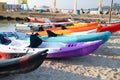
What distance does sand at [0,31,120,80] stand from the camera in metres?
7.50

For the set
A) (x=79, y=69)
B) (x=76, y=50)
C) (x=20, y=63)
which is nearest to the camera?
(x=20, y=63)

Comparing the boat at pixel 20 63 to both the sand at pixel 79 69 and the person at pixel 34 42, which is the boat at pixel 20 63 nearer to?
the sand at pixel 79 69

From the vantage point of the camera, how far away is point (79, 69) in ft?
27.5

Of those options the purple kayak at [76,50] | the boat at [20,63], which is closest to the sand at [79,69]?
the purple kayak at [76,50]

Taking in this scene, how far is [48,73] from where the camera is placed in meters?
7.84

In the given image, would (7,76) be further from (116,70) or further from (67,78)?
(116,70)

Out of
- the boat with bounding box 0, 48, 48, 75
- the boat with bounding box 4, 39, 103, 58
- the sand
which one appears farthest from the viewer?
the boat with bounding box 4, 39, 103, 58

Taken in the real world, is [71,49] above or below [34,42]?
below

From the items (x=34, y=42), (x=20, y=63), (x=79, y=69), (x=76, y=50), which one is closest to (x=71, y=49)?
(x=76, y=50)

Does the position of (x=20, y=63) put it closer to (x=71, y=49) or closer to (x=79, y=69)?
(x=79, y=69)

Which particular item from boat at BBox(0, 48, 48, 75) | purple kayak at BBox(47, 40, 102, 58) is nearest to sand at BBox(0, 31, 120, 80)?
purple kayak at BBox(47, 40, 102, 58)

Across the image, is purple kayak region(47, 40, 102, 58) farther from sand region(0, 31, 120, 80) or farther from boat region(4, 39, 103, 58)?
sand region(0, 31, 120, 80)

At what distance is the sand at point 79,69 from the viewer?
750 centimetres

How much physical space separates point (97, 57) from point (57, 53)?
2057mm
